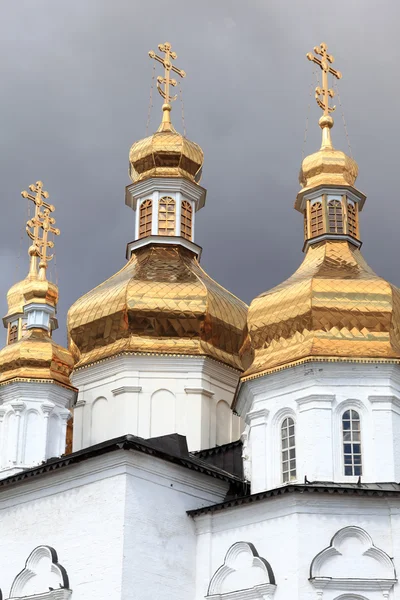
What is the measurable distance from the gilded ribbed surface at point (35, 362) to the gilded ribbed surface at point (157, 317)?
0.96 metres

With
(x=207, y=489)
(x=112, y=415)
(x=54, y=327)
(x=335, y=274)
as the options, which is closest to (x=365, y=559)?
(x=207, y=489)

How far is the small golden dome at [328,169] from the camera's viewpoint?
2309 centimetres

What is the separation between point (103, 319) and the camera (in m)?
23.9

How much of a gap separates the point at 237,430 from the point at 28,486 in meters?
5.26

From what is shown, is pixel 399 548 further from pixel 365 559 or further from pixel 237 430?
pixel 237 430

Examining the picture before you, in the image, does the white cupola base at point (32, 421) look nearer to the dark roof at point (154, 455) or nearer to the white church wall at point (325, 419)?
the dark roof at point (154, 455)

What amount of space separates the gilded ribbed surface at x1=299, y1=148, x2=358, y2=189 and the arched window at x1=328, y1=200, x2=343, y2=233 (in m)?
0.40

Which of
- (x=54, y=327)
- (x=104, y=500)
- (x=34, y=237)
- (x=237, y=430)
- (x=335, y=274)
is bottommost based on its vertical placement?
(x=104, y=500)

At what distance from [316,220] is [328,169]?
44.5 inches

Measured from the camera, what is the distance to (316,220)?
22.8 metres

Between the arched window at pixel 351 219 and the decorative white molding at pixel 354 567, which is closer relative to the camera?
the decorative white molding at pixel 354 567

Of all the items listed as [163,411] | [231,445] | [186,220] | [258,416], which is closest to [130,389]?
[163,411]

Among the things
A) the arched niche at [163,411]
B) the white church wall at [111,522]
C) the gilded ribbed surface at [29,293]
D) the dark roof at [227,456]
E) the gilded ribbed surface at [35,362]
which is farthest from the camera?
the gilded ribbed surface at [29,293]

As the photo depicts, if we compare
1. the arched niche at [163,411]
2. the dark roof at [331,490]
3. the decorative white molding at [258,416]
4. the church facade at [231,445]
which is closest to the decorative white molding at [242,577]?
the church facade at [231,445]
